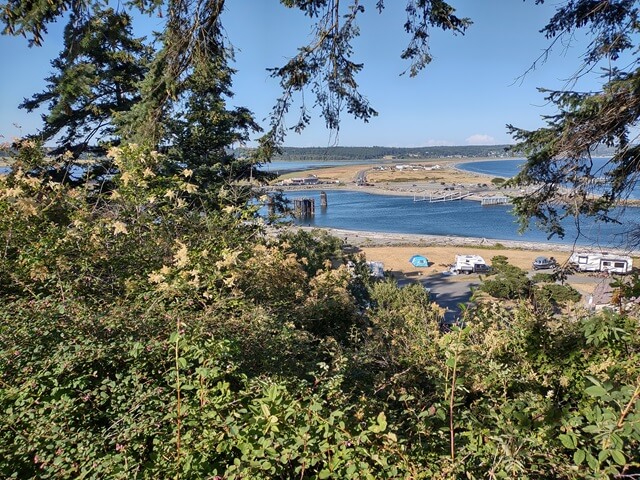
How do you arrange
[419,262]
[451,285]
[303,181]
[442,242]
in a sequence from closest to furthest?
[451,285] < [419,262] < [442,242] < [303,181]

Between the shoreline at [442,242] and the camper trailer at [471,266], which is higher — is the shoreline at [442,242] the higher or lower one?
the lower one

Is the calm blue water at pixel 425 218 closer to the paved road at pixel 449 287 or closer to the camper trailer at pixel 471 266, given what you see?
the camper trailer at pixel 471 266

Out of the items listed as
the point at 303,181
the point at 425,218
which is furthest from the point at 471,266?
the point at 303,181

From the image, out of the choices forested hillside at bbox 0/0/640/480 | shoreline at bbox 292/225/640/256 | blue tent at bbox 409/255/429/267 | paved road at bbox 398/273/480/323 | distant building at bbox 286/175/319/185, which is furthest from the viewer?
distant building at bbox 286/175/319/185

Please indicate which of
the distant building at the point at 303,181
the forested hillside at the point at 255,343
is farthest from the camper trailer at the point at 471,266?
the distant building at the point at 303,181

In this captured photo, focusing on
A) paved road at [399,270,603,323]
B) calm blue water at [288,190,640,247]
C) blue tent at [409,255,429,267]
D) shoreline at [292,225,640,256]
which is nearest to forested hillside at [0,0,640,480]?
paved road at [399,270,603,323]

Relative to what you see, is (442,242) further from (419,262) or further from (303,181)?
(303,181)

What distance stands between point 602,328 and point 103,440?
2937mm

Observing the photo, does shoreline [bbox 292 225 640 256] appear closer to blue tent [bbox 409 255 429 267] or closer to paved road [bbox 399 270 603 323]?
blue tent [bbox 409 255 429 267]

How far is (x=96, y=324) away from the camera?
238cm

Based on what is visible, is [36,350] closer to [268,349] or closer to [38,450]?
[38,450]

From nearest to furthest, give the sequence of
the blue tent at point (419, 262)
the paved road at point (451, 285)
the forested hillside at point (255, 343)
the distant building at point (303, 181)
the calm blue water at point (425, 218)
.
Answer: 1. the forested hillside at point (255, 343)
2. the paved road at point (451, 285)
3. the blue tent at point (419, 262)
4. the calm blue water at point (425, 218)
5. the distant building at point (303, 181)

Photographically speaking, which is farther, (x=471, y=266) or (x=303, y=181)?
(x=303, y=181)

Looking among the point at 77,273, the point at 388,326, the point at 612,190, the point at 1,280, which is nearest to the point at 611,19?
the point at 612,190
